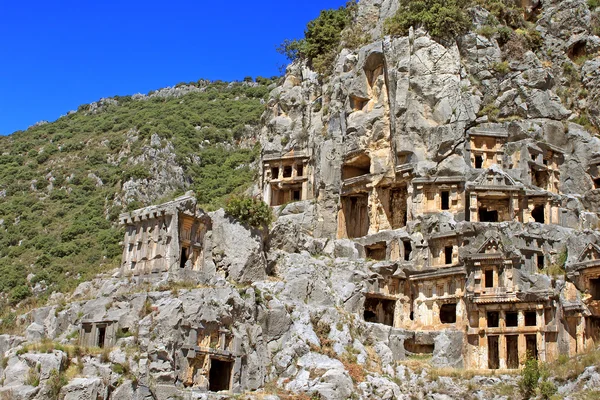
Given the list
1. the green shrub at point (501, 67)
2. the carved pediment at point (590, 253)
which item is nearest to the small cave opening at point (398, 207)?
the green shrub at point (501, 67)

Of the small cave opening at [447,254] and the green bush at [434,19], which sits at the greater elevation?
the green bush at [434,19]

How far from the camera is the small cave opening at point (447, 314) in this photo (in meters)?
56.7

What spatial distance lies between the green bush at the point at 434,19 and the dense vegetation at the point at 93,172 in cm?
2175

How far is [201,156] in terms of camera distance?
9612 centimetres

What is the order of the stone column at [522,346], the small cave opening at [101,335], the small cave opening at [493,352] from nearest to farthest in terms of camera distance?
1. the small cave opening at [101,335]
2. the stone column at [522,346]
3. the small cave opening at [493,352]

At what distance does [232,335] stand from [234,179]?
44.3m

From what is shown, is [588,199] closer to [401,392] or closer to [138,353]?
[401,392]

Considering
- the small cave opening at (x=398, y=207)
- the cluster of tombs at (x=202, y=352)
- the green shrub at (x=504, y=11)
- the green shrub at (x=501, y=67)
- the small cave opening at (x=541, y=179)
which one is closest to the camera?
the cluster of tombs at (x=202, y=352)

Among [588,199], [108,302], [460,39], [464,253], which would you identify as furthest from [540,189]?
[108,302]

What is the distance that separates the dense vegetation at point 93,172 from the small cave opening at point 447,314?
22.3m

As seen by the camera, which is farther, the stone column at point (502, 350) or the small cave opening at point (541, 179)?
the small cave opening at point (541, 179)

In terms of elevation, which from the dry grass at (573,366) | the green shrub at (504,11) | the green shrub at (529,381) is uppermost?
the green shrub at (504,11)

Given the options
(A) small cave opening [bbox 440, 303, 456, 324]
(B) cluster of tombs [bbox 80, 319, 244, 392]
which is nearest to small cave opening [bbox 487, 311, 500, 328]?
(A) small cave opening [bbox 440, 303, 456, 324]

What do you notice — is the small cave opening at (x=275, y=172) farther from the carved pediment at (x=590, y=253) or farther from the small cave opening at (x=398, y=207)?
the carved pediment at (x=590, y=253)
